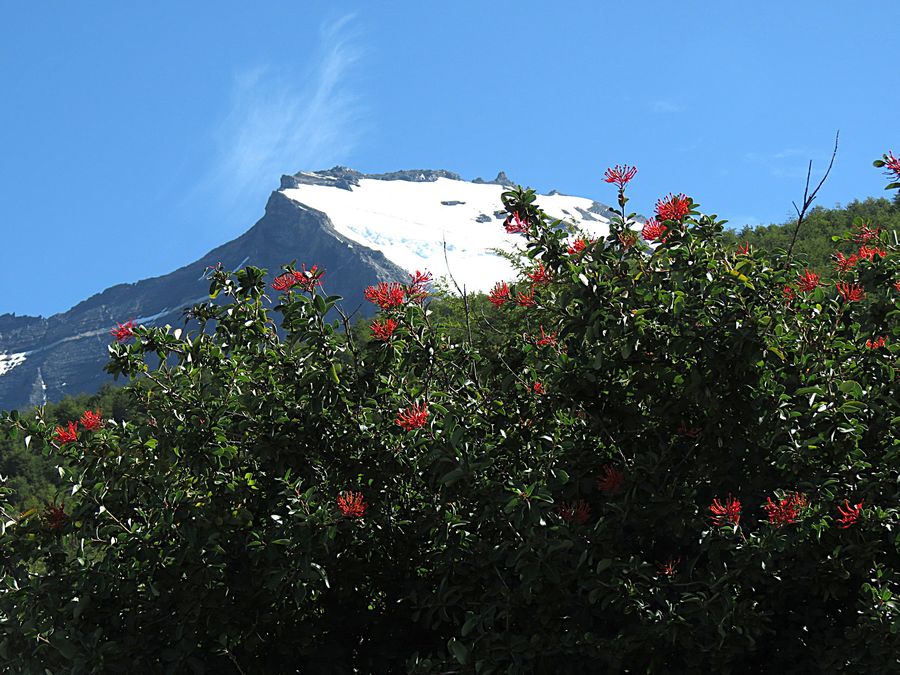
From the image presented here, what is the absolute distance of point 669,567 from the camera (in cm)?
397

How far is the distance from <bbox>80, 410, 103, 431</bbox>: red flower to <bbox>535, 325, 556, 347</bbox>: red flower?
8.11 feet

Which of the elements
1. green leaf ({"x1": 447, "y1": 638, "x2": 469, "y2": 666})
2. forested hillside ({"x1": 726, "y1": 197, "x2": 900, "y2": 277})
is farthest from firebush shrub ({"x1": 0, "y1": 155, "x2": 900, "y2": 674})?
forested hillside ({"x1": 726, "y1": 197, "x2": 900, "y2": 277})

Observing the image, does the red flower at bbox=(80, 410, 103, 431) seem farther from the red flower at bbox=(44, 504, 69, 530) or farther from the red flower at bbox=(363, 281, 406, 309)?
the red flower at bbox=(363, 281, 406, 309)

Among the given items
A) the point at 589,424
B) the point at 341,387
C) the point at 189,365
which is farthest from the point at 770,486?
the point at 189,365

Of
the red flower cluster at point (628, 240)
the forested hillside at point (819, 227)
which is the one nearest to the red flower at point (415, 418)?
Result: the red flower cluster at point (628, 240)

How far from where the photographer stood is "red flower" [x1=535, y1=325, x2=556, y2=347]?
4.79 meters

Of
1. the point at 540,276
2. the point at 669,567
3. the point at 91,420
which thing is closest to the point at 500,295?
the point at 540,276

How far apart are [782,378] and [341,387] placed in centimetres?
221

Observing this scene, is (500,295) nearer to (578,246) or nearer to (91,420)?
(578,246)

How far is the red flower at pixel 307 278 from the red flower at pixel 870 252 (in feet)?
9.11

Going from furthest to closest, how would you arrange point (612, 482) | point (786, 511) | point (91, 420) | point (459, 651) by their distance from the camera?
point (91, 420)
point (612, 482)
point (459, 651)
point (786, 511)

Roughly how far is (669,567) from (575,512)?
481mm

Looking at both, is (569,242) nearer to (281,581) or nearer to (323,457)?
(323,457)

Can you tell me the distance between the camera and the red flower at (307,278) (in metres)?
4.79
